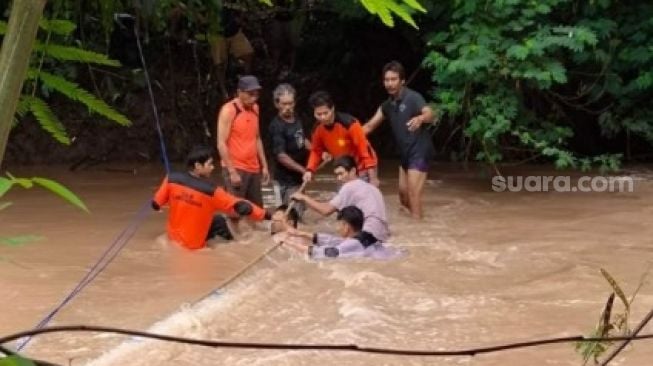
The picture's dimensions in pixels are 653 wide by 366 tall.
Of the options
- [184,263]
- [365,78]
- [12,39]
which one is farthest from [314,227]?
[12,39]

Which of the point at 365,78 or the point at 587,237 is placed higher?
the point at 365,78

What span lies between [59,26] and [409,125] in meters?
8.17

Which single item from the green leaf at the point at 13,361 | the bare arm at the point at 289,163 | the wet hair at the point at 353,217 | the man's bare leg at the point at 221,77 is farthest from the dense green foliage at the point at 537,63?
the green leaf at the point at 13,361

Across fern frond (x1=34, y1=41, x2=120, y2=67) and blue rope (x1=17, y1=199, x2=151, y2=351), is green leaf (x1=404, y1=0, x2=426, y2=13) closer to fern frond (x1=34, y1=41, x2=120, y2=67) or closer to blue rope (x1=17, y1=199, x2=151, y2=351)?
fern frond (x1=34, y1=41, x2=120, y2=67)

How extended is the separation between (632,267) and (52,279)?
172 inches

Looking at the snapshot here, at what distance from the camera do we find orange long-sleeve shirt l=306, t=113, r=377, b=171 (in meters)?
8.95

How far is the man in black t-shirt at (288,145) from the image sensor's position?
907cm

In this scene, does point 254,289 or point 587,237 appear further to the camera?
point 587,237

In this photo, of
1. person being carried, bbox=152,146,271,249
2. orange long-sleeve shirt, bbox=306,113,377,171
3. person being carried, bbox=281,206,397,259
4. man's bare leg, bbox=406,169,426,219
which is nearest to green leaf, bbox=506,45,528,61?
man's bare leg, bbox=406,169,426,219

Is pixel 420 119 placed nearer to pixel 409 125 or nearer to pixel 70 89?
pixel 409 125

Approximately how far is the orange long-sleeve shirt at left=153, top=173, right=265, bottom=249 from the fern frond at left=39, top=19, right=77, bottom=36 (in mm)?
6821

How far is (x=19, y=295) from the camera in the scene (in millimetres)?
6691

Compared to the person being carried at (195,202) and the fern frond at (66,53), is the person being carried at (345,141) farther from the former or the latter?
the fern frond at (66,53)

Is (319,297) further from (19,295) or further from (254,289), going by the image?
(19,295)
